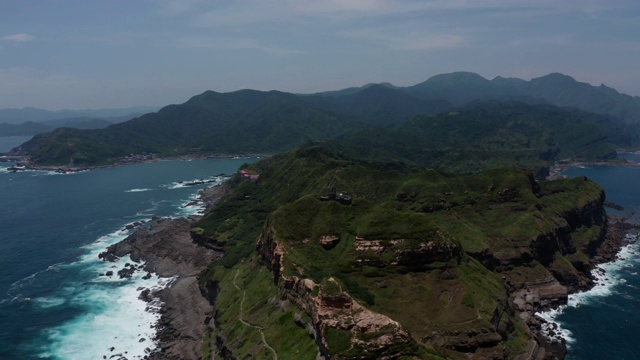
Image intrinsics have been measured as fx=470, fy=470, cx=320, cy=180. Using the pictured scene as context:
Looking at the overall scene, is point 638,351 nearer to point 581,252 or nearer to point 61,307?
point 581,252

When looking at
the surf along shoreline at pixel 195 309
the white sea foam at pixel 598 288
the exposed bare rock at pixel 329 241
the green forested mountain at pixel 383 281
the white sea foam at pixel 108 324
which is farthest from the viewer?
the exposed bare rock at pixel 329 241

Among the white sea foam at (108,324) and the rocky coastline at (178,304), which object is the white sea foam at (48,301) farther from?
the rocky coastline at (178,304)

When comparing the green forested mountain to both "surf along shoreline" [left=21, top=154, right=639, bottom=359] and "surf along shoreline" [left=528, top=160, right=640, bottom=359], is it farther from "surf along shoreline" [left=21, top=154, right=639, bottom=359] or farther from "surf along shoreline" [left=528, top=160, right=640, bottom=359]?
"surf along shoreline" [left=21, top=154, right=639, bottom=359]

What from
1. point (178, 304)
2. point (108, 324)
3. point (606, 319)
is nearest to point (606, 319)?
point (606, 319)

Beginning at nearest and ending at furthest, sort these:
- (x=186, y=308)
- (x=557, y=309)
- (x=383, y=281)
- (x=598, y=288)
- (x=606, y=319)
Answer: (x=383, y=281), (x=606, y=319), (x=557, y=309), (x=186, y=308), (x=598, y=288)

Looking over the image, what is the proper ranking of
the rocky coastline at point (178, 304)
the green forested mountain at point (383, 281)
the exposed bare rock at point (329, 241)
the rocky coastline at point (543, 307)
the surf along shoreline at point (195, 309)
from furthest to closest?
the exposed bare rock at point (329, 241) < the rocky coastline at point (178, 304) < the surf along shoreline at point (195, 309) < the rocky coastline at point (543, 307) < the green forested mountain at point (383, 281)

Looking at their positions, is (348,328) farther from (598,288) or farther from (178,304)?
(598,288)

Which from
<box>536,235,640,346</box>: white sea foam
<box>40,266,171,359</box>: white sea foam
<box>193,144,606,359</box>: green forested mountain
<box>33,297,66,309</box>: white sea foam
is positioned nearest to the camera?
<box>193,144,606,359</box>: green forested mountain

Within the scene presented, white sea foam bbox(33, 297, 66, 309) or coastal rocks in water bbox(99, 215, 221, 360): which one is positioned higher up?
white sea foam bbox(33, 297, 66, 309)

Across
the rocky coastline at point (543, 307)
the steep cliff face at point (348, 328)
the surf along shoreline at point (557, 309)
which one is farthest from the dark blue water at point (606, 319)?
the steep cliff face at point (348, 328)

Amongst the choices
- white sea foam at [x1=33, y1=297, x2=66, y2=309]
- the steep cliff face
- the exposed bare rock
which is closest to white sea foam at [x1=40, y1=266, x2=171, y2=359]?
white sea foam at [x1=33, y1=297, x2=66, y2=309]

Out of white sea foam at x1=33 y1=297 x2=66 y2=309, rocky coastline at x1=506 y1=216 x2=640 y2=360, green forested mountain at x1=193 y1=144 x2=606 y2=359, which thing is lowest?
rocky coastline at x1=506 y1=216 x2=640 y2=360
